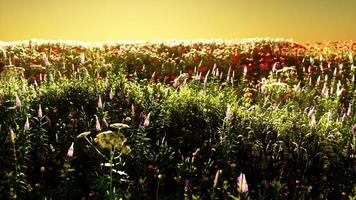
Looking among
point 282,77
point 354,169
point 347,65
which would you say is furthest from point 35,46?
point 354,169

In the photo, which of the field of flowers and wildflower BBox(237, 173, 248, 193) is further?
the field of flowers

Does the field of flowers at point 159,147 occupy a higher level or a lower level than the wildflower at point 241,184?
lower

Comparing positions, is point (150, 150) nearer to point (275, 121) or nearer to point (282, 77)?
point (275, 121)

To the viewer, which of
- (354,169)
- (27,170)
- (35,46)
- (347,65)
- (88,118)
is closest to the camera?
(27,170)

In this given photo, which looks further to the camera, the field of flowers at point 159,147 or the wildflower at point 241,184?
the field of flowers at point 159,147

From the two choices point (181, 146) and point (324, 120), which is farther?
point (324, 120)

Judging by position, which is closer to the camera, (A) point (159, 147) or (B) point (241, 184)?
(B) point (241, 184)

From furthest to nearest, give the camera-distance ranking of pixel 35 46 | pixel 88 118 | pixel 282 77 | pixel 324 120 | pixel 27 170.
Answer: pixel 35 46 < pixel 282 77 < pixel 324 120 < pixel 88 118 < pixel 27 170

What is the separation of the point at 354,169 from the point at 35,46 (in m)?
12.8

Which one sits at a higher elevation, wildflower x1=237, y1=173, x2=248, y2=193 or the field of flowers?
wildflower x1=237, y1=173, x2=248, y2=193

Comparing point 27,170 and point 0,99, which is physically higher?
point 0,99

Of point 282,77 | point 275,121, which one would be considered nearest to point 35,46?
point 282,77

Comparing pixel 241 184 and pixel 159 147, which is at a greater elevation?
pixel 241 184

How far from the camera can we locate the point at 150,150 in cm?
662
